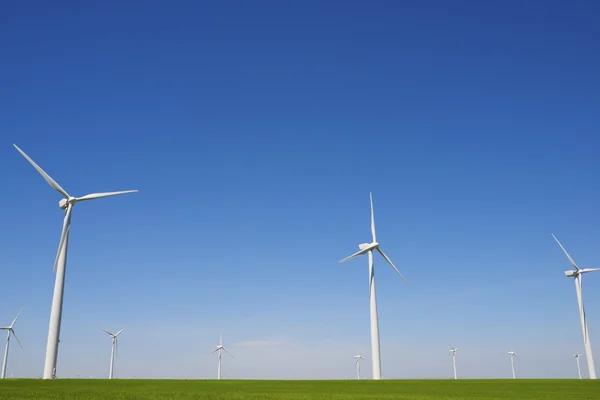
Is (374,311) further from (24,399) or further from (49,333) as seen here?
(24,399)

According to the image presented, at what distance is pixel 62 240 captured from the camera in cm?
6919

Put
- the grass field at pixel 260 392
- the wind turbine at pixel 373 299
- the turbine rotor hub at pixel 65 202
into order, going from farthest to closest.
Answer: the wind turbine at pixel 373 299
the turbine rotor hub at pixel 65 202
the grass field at pixel 260 392

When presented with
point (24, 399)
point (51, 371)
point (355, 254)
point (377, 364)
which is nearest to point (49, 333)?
point (51, 371)

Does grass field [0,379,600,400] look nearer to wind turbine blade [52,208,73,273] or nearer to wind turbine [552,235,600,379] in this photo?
wind turbine blade [52,208,73,273]

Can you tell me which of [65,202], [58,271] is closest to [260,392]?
[58,271]

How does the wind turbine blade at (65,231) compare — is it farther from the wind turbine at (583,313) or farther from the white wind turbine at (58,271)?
the wind turbine at (583,313)

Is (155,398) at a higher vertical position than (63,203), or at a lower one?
lower

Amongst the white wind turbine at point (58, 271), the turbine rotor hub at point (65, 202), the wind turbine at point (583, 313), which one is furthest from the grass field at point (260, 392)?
the wind turbine at point (583, 313)

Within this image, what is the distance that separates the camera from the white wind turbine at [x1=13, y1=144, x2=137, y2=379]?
60.3 m

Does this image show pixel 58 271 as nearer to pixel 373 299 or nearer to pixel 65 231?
pixel 65 231

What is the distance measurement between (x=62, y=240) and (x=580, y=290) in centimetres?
9771

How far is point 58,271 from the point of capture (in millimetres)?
65750

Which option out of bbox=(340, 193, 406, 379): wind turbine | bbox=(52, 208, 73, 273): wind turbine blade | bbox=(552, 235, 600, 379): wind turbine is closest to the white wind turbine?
bbox=(52, 208, 73, 273): wind turbine blade

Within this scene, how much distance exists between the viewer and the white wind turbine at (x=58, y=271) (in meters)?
60.3
